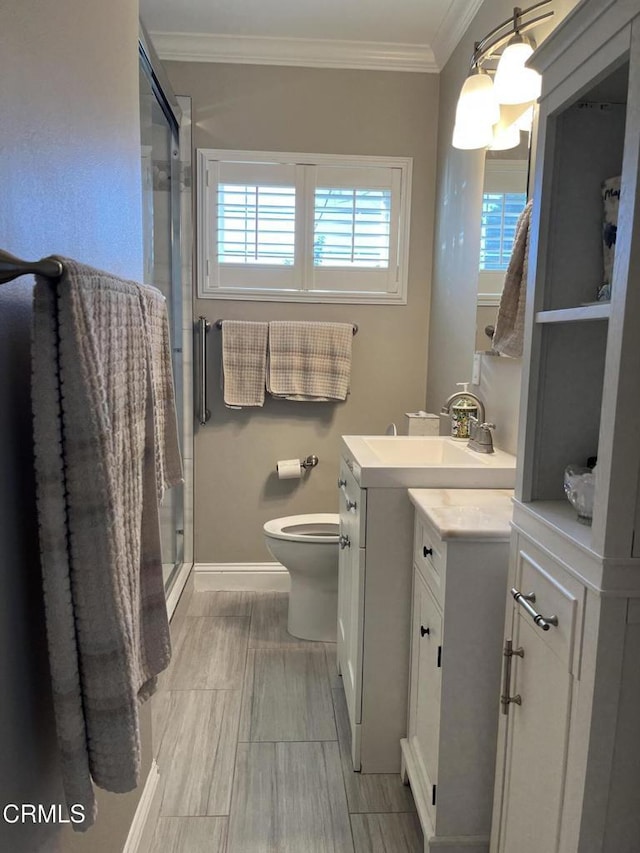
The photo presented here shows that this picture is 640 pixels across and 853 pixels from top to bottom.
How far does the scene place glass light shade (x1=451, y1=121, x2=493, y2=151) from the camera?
1914 millimetres

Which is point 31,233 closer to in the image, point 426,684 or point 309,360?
point 426,684

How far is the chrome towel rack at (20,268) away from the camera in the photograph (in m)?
0.70

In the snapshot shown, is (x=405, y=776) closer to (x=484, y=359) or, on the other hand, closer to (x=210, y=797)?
(x=210, y=797)

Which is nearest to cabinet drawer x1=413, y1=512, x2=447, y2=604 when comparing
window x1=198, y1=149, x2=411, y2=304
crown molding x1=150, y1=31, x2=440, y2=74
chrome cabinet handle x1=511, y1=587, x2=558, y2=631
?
chrome cabinet handle x1=511, y1=587, x2=558, y2=631

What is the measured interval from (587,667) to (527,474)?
0.38 m

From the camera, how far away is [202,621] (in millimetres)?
2775

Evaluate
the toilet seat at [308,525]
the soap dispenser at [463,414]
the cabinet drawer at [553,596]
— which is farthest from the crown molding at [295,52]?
the cabinet drawer at [553,596]

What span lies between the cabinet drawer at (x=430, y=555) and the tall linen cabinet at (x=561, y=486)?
0.64 ft

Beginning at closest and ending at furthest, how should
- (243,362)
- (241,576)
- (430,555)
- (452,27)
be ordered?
(430,555)
(452,27)
(243,362)
(241,576)

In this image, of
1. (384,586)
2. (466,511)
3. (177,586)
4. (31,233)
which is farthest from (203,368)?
(31,233)

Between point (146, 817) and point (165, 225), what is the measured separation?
7.44 ft

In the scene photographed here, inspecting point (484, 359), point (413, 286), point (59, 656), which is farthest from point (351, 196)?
point (59, 656)

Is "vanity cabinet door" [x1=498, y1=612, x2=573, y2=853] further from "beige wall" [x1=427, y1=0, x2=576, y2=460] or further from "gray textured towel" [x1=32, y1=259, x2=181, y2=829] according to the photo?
"beige wall" [x1=427, y1=0, x2=576, y2=460]

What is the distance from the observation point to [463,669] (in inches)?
53.5
